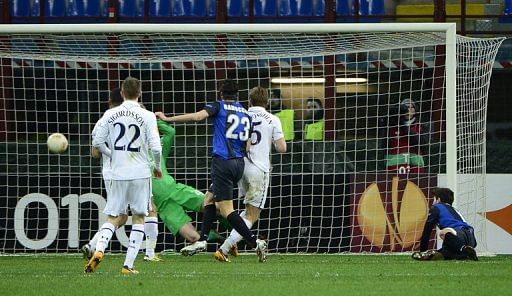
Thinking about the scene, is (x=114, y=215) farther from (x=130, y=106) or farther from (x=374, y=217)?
(x=374, y=217)

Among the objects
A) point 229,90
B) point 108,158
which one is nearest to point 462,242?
point 229,90

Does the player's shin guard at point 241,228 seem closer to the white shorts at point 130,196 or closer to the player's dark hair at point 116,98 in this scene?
the player's dark hair at point 116,98

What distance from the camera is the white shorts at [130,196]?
11.8 m

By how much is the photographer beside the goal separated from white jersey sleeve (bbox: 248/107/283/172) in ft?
7.60

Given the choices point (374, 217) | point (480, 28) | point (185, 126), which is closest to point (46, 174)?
point (185, 126)

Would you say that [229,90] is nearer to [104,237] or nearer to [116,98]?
[116,98]

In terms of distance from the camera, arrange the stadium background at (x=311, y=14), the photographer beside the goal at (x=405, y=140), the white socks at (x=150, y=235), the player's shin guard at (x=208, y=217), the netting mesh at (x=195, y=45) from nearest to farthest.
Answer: the white socks at (x=150, y=235)
the player's shin guard at (x=208, y=217)
the netting mesh at (x=195, y=45)
the photographer beside the goal at (x=405, y=140)
the stadium background at (x=311, y=14)

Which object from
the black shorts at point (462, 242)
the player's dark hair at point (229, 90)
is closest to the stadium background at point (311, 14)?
the black shorts at point (462, 242)

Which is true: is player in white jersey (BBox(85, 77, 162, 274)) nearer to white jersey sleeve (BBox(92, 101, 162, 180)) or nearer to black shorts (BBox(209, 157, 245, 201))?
white jersey sleeve (BBox(92, 101, 162, 180))

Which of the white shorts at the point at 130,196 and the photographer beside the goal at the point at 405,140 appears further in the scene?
the photographer beside the goal at the point at 405,140

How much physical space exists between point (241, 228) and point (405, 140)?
3461mm

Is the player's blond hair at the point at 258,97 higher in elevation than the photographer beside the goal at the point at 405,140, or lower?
higher

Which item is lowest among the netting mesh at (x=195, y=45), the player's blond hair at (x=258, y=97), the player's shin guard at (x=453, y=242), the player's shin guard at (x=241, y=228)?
the player's shin guard at (x=453, y=242)

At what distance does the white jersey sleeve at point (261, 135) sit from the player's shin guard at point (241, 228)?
939 millimetres
